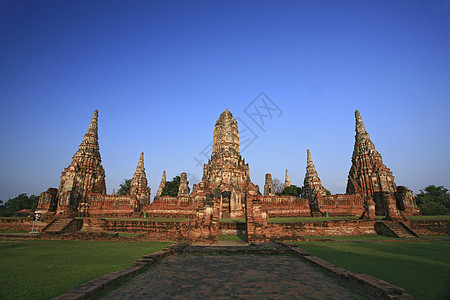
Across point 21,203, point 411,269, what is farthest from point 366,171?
point 21,203

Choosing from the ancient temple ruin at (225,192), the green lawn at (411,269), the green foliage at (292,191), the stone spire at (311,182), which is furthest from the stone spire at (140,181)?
the green lawn at (411,269)

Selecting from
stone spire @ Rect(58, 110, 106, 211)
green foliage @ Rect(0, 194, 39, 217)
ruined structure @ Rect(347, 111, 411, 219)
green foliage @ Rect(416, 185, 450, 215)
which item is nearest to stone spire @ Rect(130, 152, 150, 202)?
stone spire @ Rect(58, 110, 106, 211)

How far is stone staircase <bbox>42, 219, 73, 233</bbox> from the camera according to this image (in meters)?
15.3

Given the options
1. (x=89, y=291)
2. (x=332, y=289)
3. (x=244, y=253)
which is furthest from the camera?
(x=244, y=253)

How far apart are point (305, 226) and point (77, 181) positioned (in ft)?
88.6

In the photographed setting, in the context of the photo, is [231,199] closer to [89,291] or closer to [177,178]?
[89,291]

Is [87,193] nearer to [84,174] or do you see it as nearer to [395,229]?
[84,174]

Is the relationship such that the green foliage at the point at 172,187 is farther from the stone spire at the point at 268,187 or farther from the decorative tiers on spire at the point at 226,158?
the stone spire at the point at 268,187

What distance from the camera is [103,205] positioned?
25859 millimetres

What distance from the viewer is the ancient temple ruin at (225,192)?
24125mm

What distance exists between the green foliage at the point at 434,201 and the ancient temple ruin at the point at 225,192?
435cm

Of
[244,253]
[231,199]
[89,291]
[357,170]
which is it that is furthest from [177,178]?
[89,291]

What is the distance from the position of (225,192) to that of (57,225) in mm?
18167

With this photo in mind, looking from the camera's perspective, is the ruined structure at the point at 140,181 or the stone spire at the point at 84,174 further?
the ruined structure at the point at 140,181
